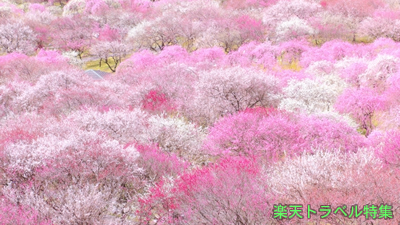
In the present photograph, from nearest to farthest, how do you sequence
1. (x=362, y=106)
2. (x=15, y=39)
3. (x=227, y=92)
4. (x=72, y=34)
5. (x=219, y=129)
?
(x=219, y=129) → (x=362, y=106) → (x=227, y=92) → (x=15, y=39) → (x=72, y=34)

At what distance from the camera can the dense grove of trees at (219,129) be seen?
1128cm

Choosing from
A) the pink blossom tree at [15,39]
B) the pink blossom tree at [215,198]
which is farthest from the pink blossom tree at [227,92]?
the pink blossom tree at [15,39]

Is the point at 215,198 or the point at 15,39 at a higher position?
the point at 215,198

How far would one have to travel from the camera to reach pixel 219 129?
18688mm

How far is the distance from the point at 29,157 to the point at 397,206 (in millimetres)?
14543

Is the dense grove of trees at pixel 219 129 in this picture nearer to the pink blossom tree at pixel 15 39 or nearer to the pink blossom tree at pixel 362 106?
the pink blossom tree at pixel 362 106

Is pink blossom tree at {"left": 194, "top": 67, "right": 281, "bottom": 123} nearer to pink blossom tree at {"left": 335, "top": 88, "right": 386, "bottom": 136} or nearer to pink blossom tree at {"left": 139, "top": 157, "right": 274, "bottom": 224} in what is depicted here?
pink blossom tree at {"left": 335, "top": 88, "right": 386, "bottom": 136}

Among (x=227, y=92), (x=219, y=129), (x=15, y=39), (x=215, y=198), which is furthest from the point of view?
(x=15, y=39)

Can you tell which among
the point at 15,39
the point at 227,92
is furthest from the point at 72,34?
the point at 227,92

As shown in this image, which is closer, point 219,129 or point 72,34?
point 219,129

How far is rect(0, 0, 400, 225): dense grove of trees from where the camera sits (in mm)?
11281

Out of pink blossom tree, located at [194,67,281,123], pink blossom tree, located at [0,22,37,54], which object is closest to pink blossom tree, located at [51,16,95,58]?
pink blossom tree, located at [0,22,37,54]

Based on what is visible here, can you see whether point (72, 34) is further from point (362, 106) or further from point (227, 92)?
point (362, 106)

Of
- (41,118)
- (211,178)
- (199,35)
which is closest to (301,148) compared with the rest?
(211,178)
